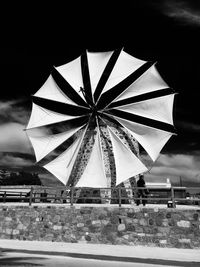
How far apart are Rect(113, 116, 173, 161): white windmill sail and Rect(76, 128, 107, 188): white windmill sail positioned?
2691 mm

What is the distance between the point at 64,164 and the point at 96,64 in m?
7.88

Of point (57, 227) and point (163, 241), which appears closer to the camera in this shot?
point (163, 241)

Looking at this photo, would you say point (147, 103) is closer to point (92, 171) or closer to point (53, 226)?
point (92, 171)

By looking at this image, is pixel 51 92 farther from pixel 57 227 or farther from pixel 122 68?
pixel 57 227

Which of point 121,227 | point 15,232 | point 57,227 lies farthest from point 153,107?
point 15,232

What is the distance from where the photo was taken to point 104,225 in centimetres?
1348

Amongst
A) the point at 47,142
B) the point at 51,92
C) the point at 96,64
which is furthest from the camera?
the point at 51,92

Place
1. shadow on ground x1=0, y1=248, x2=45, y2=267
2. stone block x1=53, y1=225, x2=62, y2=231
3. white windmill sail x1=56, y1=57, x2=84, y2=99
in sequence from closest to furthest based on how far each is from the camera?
shadow on ground x1=0, y1=248, x2=45, y2=267 < stone block x1=53, y1=225, x2=62, y2=231 < white windmill sail x1=56, y1=57, x2=84, y2=99

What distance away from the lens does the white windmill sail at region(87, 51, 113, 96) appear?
21.9 m

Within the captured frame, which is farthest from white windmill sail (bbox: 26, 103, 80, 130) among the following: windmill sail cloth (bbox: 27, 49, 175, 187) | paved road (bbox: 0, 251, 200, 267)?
paved road (bbox: 0, 251, 200, 267)

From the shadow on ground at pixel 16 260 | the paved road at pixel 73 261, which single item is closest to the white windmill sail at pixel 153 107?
the paved road at pixel 73 261

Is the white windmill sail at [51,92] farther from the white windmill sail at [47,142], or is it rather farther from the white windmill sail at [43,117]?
the white windmill sail at [47,142]

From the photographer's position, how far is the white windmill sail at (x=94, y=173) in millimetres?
18203

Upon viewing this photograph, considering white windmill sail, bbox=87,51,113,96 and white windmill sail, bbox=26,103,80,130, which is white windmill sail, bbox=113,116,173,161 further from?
white windmill sail, bbox=26,103,80,130
